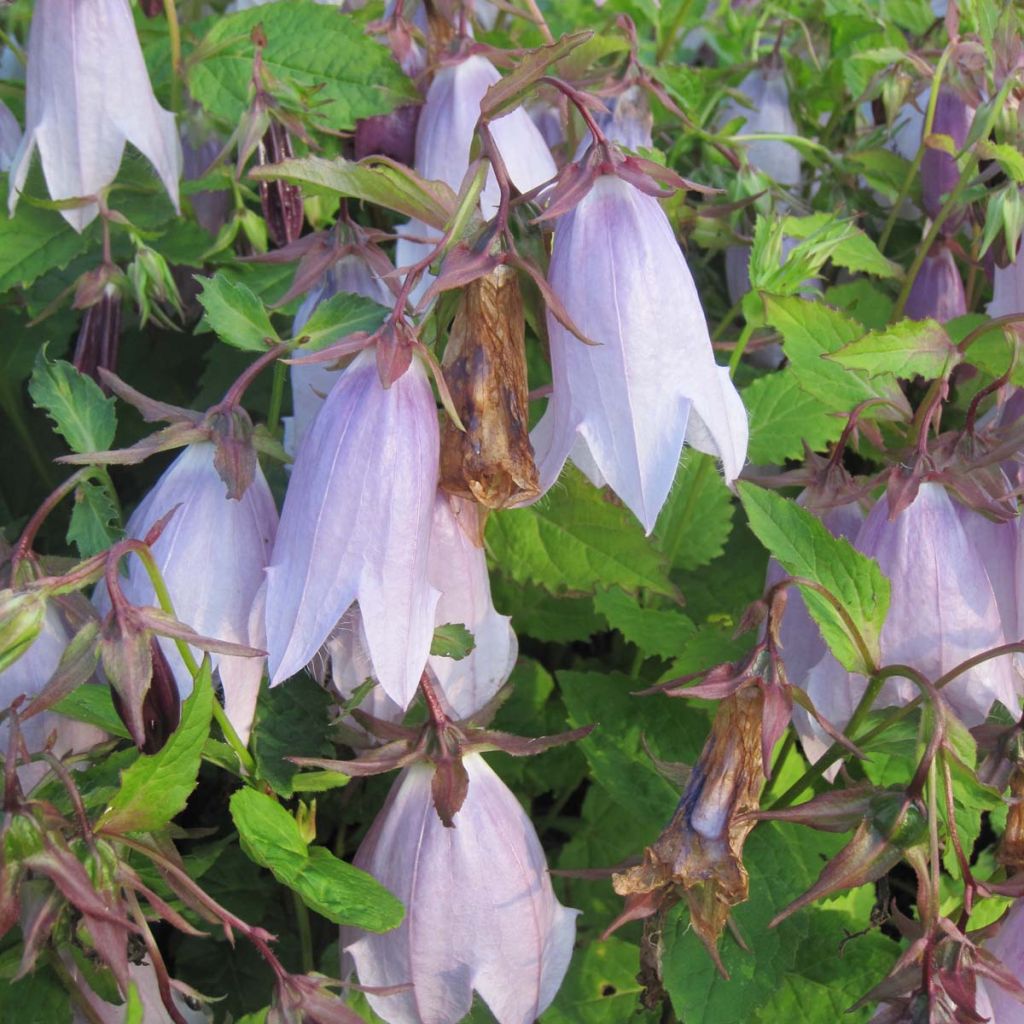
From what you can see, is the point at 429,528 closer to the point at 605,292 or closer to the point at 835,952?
the point at 605,292

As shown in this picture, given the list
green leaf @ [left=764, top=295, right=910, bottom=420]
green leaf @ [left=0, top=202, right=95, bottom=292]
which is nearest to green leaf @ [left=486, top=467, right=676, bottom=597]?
green leaf @ [left=764, top=295, right=910, bottom=420]

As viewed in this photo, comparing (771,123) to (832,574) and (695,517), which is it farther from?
(832,574)

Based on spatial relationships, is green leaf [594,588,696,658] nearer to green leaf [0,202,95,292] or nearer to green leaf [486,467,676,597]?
green leaf [486,467,676,597]

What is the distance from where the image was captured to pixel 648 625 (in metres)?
1.24

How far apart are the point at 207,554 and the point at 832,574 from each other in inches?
17.6

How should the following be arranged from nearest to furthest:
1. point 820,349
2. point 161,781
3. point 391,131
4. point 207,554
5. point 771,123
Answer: point 161,781 → point 207,554 → point 820,349 → point 391,131 → point 771,123

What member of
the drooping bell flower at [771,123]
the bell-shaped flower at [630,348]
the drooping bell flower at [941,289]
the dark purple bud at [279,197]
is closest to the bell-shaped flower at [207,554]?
the bell-shaped flower at [630,348]

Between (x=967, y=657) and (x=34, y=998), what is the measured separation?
73 centimetres

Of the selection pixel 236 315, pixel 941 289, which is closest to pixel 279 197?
pixel 236 315

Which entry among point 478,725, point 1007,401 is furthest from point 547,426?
point 1007,401

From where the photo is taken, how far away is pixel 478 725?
3.28 ft

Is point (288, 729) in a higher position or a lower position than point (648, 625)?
higher

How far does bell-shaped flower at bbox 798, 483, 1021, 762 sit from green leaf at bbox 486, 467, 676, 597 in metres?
0.21

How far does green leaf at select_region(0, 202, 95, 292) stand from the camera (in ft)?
4.44
